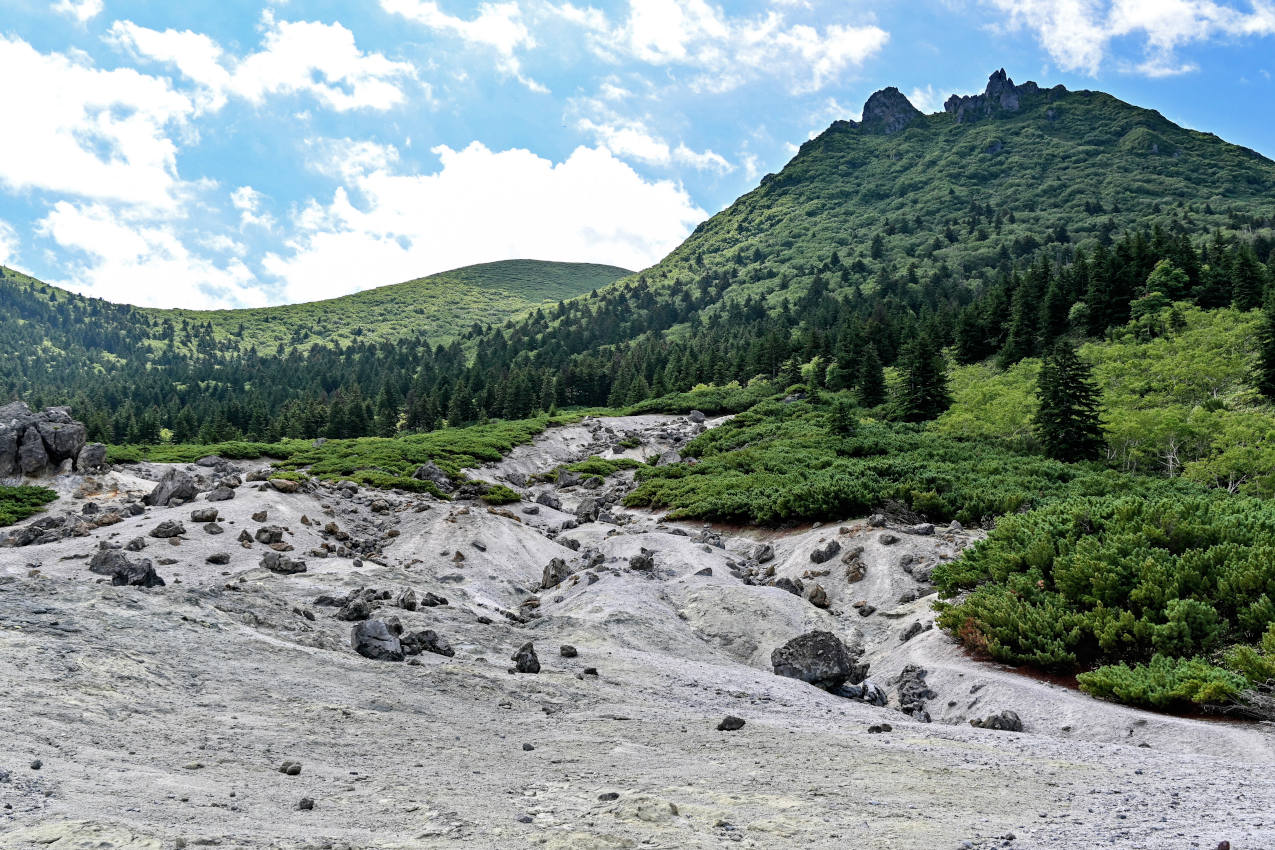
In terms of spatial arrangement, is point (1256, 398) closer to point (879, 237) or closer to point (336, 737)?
point (336, 737)

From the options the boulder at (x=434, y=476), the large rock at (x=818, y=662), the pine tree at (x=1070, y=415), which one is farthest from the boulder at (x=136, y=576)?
the pine tree at (x=1070, y=415)

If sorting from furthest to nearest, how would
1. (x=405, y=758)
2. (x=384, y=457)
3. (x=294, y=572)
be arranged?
(x=384, y=457)
(x=294, y=572)
(x=405, y=758)

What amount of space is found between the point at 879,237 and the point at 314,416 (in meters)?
154

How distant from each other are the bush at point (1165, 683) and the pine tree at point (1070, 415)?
3284 cm

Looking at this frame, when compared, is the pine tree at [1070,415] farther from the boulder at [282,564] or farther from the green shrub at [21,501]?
the green shrub at [21,501]

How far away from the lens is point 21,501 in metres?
31.5

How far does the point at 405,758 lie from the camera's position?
8.49 m

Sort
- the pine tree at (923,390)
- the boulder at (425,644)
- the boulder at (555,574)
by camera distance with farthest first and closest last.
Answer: the pine tree at (923,390)
the boulder at (555,574)
the boulder at (425,644)

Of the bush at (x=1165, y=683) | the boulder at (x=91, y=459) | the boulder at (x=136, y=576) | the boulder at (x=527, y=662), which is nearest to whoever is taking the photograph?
the bush at (x=1165, y=683)

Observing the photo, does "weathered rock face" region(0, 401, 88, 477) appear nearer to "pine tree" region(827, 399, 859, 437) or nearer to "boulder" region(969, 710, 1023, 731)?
"boulder" region(969, 710, 1023, 731)

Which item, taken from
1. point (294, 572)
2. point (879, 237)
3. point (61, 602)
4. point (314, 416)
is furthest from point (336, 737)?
point (879, 237)

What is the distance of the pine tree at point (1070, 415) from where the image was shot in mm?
41062

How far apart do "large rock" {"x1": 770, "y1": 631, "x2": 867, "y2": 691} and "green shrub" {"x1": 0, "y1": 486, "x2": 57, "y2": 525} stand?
30.7 metres

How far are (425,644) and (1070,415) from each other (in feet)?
133
